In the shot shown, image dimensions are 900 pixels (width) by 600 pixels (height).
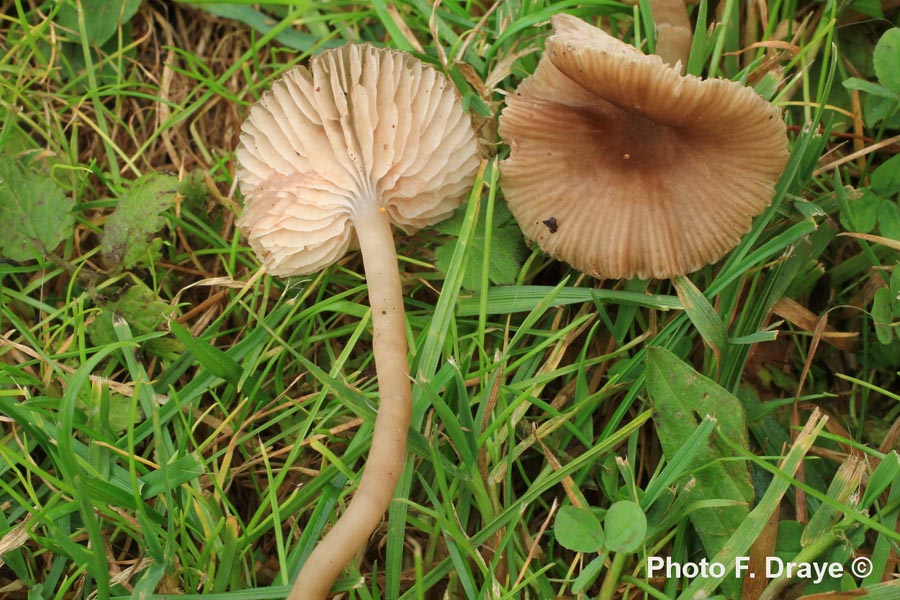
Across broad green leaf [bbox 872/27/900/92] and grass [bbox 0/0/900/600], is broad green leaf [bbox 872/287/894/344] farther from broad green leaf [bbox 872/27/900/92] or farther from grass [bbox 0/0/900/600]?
broad green leaf [bbox 872/27/900/92]

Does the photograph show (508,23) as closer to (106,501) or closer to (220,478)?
(220,478)

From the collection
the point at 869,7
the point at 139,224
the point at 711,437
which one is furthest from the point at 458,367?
the point at 869,7

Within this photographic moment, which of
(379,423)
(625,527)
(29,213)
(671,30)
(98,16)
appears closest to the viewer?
(625,527)

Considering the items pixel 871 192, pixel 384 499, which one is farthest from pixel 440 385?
pixel 871 192

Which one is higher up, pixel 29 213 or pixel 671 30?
pixel 671 30

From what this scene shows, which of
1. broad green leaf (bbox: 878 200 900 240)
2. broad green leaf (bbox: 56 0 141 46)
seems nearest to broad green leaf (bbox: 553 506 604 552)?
broad green leaf (bbox: 878 200 900 240)

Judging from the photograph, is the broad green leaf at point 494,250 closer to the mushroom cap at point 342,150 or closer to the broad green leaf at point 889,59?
the mushroom cap at point 342,150

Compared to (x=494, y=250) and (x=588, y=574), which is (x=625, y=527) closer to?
(x=588, y=574)
